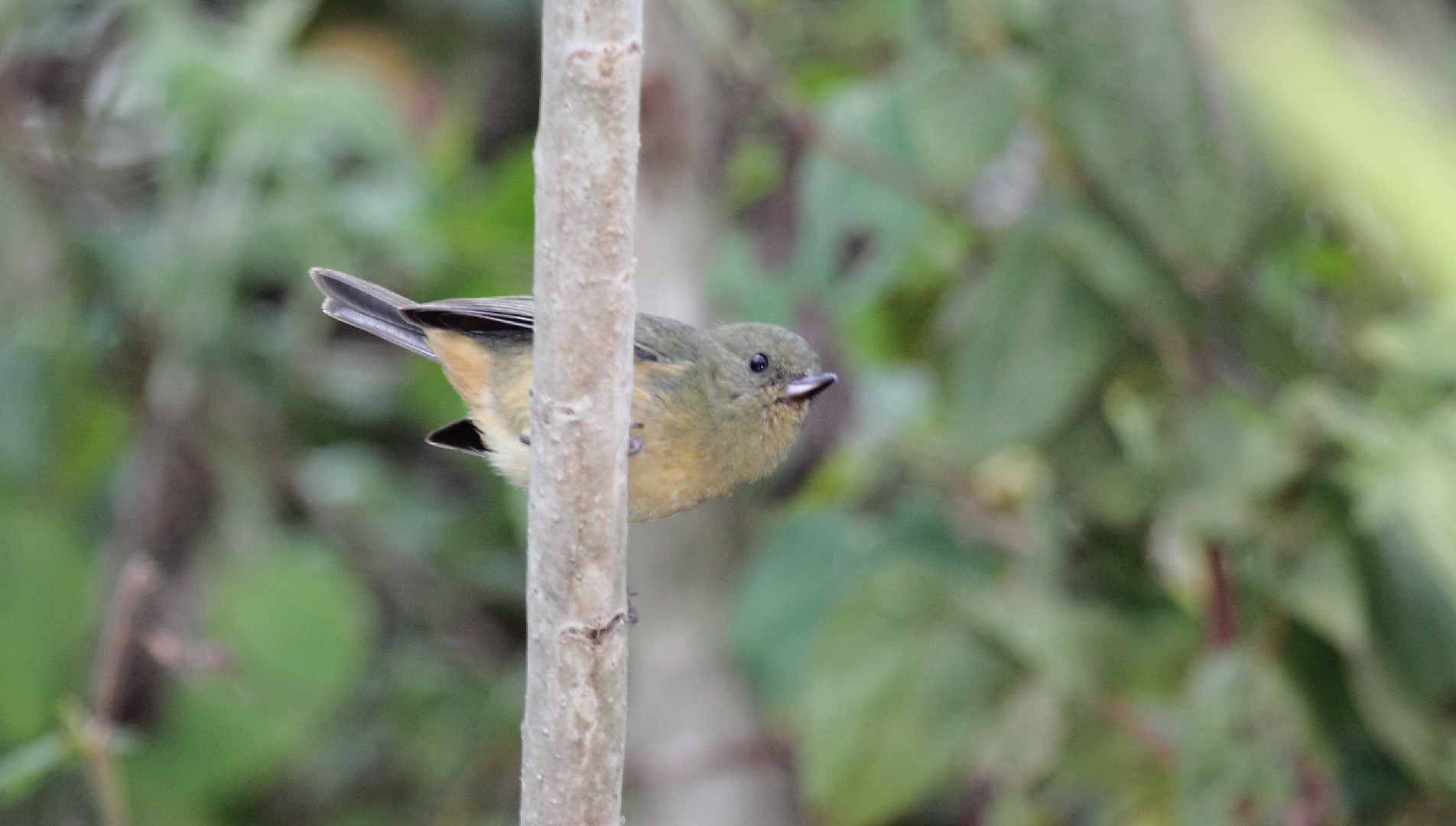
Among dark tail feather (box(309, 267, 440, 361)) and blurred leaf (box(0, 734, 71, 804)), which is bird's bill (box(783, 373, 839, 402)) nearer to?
dark tail feather (box(309, 267, 440, 361))

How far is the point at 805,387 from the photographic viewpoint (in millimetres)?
2656

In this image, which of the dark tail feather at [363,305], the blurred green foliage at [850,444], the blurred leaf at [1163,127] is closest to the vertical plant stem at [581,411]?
the blurred green foliage at [850,444]

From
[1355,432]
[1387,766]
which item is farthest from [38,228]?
[1387,766]

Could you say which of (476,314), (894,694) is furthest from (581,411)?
(894,694)

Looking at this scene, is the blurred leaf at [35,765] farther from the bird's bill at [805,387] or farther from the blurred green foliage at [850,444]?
the bird's bill at [805,387]

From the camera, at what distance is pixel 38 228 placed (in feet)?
12.1

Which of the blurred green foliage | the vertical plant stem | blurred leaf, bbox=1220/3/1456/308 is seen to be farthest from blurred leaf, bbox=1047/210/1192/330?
blurred leaf, bbox=1220/3/1456/308

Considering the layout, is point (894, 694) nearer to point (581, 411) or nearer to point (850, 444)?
point (850, 444)

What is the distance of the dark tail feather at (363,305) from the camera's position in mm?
2672

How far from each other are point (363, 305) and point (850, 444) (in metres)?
1.27

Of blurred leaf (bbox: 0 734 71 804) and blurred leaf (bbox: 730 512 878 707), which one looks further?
blurred leaf (bbox: 730 512 878 707)

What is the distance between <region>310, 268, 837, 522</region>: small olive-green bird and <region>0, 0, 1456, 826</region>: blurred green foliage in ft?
1.37

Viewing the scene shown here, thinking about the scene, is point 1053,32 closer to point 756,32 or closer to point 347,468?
point 756,32

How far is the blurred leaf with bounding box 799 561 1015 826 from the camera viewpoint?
280cm
